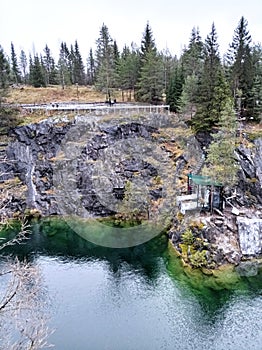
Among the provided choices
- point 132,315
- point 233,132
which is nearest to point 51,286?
point 132,315

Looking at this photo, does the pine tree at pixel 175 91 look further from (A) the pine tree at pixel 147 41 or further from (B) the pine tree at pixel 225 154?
(B) the pine tree at pixel 225 154

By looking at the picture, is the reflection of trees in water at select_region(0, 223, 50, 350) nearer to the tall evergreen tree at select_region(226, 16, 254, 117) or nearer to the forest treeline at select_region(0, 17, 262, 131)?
the forest treeline at select_region(0, 17, 262, 131)

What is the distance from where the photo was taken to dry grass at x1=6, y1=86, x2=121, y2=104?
67.2 m

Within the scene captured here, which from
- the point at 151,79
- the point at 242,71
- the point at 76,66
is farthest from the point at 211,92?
the point at 76,66

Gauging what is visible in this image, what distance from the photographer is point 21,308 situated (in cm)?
983

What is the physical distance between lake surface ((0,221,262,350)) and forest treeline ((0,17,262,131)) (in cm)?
2108

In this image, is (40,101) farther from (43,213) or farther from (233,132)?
(233,132)

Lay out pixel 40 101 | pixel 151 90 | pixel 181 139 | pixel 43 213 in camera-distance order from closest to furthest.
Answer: pixel 43 213 → pixel 181 139 → pixel 151 90 → pixel 40 101

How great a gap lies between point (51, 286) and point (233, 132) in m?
23.2

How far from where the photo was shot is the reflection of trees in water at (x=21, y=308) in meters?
9.46

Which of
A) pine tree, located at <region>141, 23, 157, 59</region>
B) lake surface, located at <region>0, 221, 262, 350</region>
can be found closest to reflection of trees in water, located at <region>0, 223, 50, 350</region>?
lake surface, located at <region>0, 221, 262, 350</region>

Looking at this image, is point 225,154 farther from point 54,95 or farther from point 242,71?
point 54,95

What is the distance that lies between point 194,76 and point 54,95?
32.9m

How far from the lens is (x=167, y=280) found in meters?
29.5
